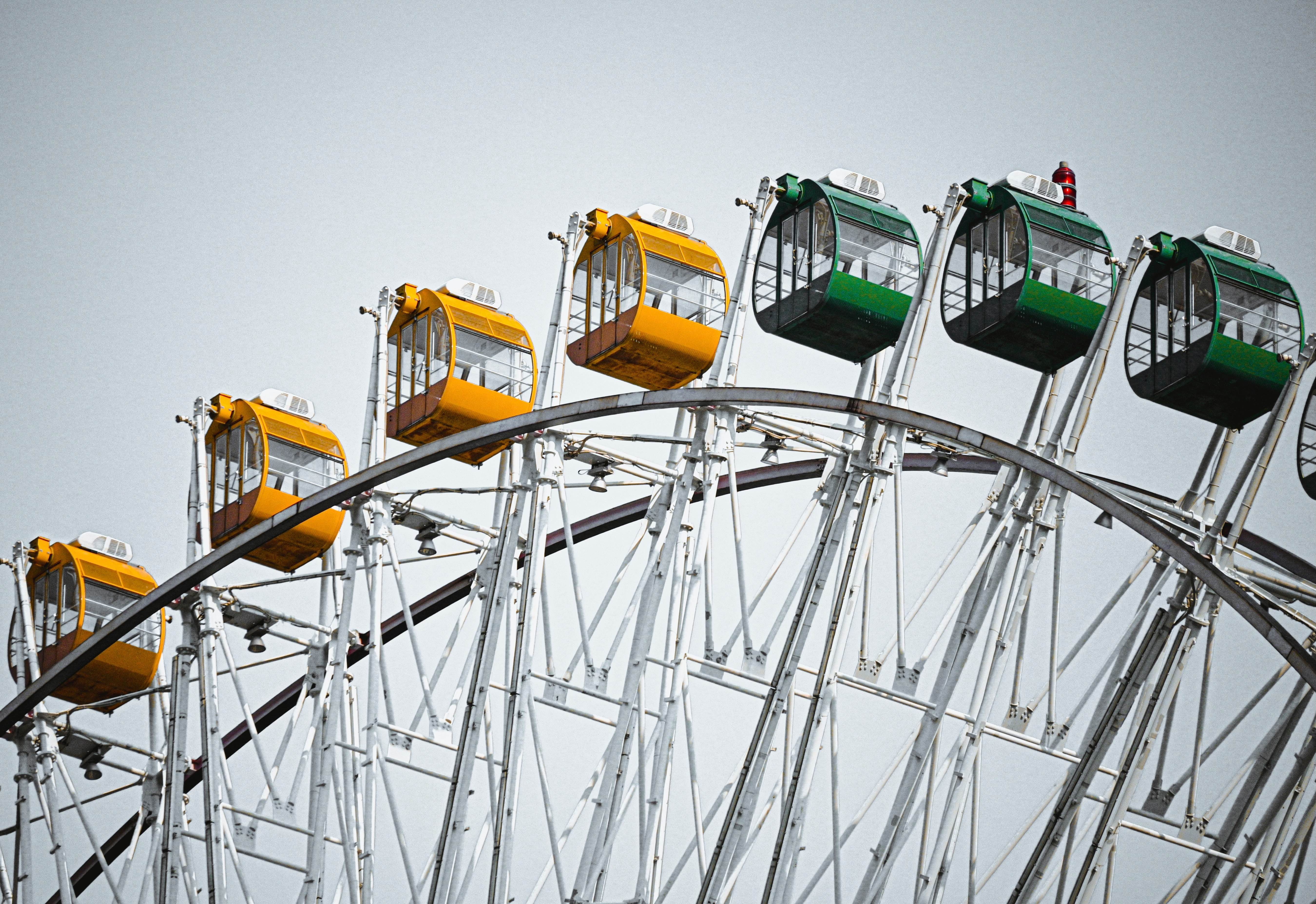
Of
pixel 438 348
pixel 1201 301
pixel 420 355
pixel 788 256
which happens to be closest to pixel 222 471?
pixel 420 355

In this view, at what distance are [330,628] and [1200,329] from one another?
14272 millimetres

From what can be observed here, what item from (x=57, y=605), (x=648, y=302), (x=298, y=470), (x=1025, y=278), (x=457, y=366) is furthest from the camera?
(x=57, y=605)

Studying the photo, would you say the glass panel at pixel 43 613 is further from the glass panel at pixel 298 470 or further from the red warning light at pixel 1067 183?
the red warning light at pixel 1067 183

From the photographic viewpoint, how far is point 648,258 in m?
25.6

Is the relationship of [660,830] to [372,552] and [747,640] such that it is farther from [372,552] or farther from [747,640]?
[372,552]

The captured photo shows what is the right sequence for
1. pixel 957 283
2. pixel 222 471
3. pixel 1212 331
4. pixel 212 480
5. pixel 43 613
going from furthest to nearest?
pixel 43 613, pixel 212 480, pixel 222 471, pixel 957 283, pixel 1212 331

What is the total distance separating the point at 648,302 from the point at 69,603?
14777mm

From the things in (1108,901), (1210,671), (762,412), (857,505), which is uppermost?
(762,412)

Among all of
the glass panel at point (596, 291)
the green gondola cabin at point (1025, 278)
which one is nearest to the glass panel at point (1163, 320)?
the green gondola cabin at point (1025, 278)

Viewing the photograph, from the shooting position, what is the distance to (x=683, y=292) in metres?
25.6

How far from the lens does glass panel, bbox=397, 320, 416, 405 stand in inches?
1126

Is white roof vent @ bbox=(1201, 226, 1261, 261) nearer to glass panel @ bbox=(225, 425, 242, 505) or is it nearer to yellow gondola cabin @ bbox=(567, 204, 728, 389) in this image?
yellow gondola cabin @ bbox=(567, 204, 728, 389)

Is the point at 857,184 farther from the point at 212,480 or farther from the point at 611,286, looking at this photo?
the point at 212,480

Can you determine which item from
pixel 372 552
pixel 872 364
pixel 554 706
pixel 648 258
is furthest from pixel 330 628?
pixel 872 364
